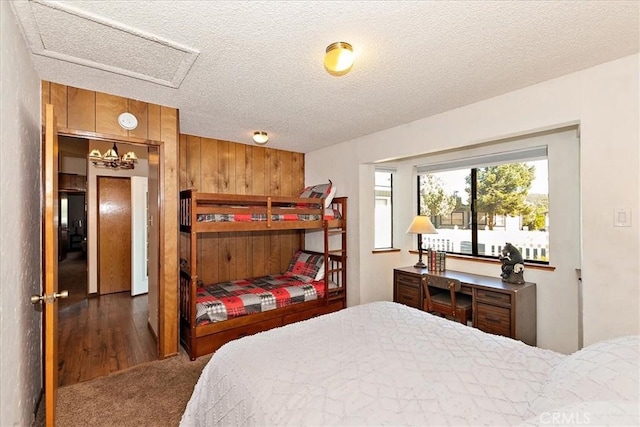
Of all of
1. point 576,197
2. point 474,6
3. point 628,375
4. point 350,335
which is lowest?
point 350,335

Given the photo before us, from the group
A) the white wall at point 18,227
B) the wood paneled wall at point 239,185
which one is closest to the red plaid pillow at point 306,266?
the wood paneled wall at point 239,185

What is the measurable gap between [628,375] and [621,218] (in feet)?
4.51

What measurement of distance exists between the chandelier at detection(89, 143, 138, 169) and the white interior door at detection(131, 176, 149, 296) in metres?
0.42

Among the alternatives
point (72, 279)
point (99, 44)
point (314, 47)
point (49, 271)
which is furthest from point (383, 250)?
point (72, 279)

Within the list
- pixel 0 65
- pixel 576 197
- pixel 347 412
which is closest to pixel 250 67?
pixel 0 65

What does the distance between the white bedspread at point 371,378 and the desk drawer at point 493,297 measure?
111 cm

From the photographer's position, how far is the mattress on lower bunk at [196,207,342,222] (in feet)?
9.71

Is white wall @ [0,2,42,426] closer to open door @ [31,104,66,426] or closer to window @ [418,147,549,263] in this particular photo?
open door @ [31,104,66,426]

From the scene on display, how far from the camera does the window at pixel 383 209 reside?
14.2 ft

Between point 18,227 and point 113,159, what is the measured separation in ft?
10.6

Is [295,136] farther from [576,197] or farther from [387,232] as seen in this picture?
[576,197]

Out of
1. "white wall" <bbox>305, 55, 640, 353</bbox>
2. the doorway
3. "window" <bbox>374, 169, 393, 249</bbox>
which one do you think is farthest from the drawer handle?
the doorway

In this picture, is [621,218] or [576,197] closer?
[621,218]

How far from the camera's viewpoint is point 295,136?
12.5ft
